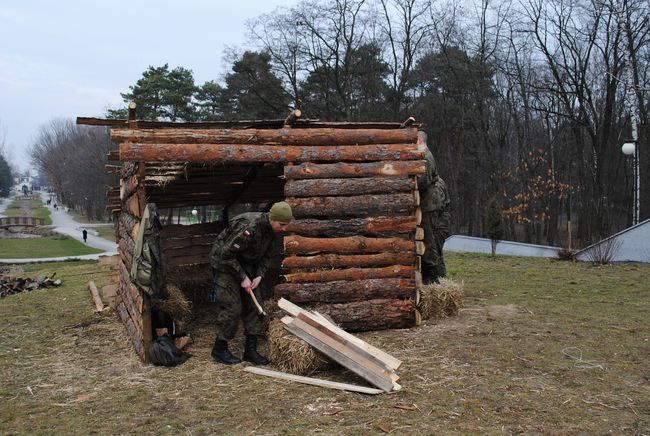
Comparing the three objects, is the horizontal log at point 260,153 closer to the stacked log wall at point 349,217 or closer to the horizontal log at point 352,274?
the stacked log wall at point 349,217

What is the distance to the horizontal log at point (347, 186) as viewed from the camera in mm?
7039

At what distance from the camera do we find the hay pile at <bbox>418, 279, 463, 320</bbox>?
7.79 m

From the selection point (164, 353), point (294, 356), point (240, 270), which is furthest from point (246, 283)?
point (164, 353)

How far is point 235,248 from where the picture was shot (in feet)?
19.8

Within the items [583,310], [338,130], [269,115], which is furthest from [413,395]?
[269,115]

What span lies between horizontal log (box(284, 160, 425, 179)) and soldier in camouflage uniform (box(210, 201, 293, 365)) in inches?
36.3

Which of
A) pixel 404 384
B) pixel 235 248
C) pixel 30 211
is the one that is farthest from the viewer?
pixel 30 211

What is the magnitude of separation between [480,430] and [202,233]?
25.9 ft

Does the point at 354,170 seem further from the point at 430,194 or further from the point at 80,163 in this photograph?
the point at 80,163

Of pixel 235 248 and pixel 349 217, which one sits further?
pixel 349 217

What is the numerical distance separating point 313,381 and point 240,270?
4.86 ft

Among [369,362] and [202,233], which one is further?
[202,233]

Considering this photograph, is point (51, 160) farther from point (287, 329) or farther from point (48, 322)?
point (287, 329)

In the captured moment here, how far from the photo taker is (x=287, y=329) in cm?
585
